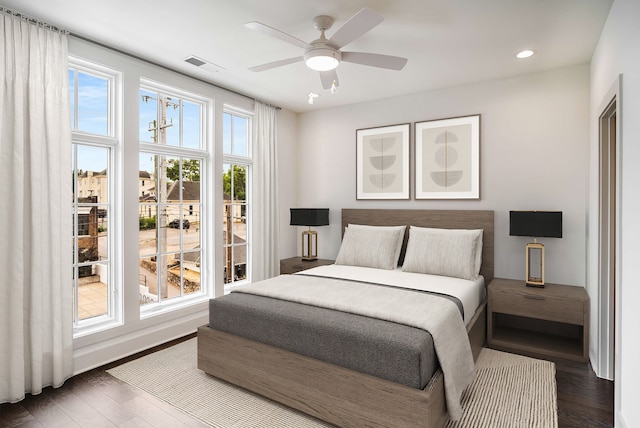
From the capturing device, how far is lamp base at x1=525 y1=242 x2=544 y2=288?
11.1ft

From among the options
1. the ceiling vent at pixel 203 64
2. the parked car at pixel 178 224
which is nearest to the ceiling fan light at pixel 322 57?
the ceiling vent at pixel 203 64

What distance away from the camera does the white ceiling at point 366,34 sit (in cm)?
242

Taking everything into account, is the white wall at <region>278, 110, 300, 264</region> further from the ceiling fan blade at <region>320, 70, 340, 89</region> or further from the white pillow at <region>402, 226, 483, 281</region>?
the ceiling fan blade at <region>320, 70, 340, 89</region>

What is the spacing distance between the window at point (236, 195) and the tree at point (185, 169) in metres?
0.35

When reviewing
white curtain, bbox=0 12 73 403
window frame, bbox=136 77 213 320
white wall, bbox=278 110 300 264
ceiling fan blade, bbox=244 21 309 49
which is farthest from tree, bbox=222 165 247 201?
ceiling fan blade, bbox=244 21 309 49

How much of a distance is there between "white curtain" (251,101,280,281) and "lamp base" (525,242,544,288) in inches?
117

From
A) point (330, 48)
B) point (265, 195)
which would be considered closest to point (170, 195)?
point (265, 195)

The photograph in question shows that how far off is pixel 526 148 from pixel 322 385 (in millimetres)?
3137

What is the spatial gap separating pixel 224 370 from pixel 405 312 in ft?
4.73

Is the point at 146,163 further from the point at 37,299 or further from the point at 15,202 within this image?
the point at 37,299

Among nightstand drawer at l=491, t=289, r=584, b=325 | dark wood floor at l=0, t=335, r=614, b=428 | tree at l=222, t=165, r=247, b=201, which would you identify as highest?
tree at l=222, t=165, r=247, b=201

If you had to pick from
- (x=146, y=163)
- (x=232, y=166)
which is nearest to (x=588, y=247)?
(x=232, y=166)

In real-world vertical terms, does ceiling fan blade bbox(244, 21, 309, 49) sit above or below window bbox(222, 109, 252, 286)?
above

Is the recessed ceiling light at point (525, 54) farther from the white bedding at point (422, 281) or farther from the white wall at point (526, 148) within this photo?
the white bedding at point (422, 281)
